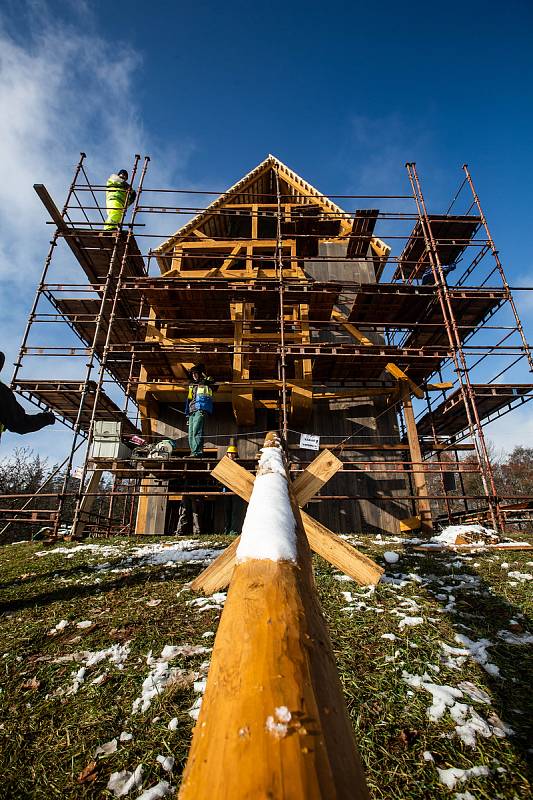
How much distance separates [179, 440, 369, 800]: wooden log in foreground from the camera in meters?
0.65

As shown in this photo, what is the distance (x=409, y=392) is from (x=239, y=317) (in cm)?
619

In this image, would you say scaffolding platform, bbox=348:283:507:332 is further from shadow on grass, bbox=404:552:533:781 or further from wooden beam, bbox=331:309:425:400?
shadow on grass, bbox=404:552:533:781

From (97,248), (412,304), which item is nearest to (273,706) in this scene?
(412,304)

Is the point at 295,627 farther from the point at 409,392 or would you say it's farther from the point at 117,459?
the point at 409,392

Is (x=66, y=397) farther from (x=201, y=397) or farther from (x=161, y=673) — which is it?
(x=161, y=673)

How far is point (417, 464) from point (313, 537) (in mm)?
8257

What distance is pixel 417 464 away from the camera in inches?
419

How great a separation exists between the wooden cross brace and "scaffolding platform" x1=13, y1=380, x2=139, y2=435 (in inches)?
323

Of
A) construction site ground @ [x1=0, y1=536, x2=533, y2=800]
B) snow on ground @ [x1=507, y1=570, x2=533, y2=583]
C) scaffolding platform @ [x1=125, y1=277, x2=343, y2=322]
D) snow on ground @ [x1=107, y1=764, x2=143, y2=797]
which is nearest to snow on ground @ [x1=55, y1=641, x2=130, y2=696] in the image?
construction site ground @ [x1=0, y1=536, x2=533, y2=800]

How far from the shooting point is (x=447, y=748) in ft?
6.81

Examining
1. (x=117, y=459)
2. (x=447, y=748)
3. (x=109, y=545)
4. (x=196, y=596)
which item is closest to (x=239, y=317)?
(x=117, y=459)

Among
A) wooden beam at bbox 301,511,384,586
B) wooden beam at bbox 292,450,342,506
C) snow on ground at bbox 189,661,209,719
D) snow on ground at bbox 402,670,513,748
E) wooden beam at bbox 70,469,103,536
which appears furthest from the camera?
wooden beam at bbox 70,469,103,536

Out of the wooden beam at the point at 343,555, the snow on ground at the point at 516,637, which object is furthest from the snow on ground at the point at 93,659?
the snow on ground at the point at 516,637

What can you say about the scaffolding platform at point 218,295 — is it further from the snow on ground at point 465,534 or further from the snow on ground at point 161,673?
the snow on ground at point 161,673
